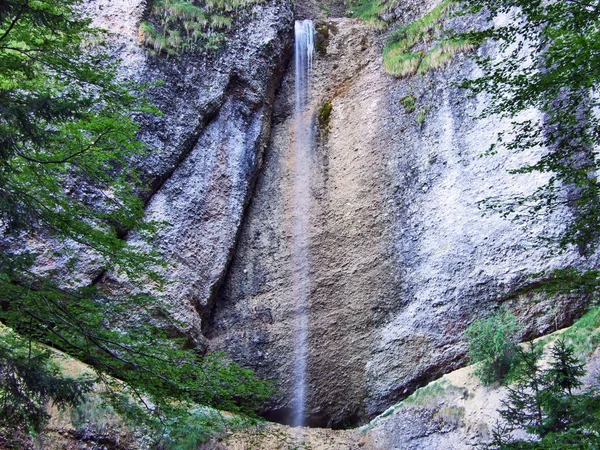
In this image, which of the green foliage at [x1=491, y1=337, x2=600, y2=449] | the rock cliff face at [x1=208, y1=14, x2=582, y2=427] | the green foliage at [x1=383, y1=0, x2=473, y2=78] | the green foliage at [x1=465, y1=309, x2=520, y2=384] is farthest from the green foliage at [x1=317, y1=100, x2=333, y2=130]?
the green foliage at [x1=491, y1=337, x2=600, y2=449]

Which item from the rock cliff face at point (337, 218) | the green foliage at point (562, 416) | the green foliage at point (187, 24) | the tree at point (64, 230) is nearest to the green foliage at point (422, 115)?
the rock cliff face at point (337, 218)

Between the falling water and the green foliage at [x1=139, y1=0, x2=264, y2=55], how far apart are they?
6.48ft

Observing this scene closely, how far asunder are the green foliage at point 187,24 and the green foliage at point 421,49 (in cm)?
396

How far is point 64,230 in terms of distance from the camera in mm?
6566

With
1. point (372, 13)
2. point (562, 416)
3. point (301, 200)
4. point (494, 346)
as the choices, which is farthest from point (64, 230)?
point (372, 13)

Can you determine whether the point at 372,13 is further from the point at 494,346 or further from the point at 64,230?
the point at 64,230

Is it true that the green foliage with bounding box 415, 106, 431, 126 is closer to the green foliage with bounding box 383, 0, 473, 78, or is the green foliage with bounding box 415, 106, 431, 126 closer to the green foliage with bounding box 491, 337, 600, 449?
the green foliage with bounding box 383, 0, 473, 78

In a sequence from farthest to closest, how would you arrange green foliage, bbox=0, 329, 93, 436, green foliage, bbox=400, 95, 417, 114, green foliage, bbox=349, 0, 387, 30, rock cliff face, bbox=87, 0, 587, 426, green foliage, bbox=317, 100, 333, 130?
1. green foliage, bbox=349, 0, 387, 30
2. green foliage, bbox=317, 100, 333, 130
3. green foliage, bbox=400, 95, 417, 114
4. rock cliff face, bbox=87, 0, 587, 426
5. green foliage, bbox=0, 329, 93, 436

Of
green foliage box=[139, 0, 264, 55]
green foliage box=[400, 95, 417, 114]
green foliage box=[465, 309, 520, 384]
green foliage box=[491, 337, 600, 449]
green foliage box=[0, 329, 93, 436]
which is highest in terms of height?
green foliage box=[139, 0, 264, 55]

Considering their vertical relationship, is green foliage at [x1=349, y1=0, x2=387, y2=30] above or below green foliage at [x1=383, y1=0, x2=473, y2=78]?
above

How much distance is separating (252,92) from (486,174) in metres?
6.36

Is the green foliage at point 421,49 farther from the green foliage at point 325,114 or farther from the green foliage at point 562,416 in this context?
the green foliage at point 562,416

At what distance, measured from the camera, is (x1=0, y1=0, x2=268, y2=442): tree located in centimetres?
602

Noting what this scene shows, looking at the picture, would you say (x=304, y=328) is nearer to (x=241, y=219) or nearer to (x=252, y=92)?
(x=241, y=219)
